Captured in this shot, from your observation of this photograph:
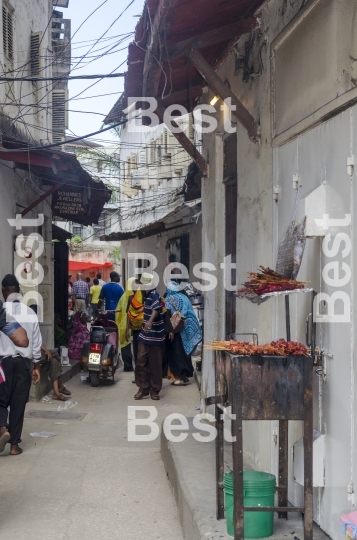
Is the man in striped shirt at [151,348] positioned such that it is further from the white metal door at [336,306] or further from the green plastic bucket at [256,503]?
the green plastic bucket at [256,503]

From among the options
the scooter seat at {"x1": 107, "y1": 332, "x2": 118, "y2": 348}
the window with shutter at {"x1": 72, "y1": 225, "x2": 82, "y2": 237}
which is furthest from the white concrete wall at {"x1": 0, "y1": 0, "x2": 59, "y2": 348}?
the window with shutter at {"x1": 72, "y1": 225, "x2": 82, "y2": 237}

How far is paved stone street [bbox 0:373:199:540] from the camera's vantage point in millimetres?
5727

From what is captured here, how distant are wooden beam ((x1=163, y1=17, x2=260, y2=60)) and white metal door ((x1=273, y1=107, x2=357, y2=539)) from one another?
5.75 ft

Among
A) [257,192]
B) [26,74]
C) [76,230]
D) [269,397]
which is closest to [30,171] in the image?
[26,74]

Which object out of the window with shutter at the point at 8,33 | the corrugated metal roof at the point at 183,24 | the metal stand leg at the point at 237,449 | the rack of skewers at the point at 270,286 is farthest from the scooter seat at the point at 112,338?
the metal stand leg at the point at 237,449

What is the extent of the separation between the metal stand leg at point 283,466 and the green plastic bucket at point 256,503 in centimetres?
30

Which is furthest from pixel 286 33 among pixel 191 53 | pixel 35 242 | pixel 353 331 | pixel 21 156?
pixel 35 242

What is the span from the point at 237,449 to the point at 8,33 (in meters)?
11.1

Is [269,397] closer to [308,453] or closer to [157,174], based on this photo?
[308,453]

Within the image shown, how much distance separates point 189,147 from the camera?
346 inches

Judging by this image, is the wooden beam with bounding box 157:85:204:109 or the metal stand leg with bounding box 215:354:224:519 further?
the wooden beam with bounding box 157:85:204:109

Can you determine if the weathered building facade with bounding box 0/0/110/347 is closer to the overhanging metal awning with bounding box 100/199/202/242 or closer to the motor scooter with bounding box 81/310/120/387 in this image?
the motor scooter with bounding box 81/310/120/387

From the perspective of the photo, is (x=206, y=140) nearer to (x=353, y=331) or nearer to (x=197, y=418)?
(x=197, y=418)

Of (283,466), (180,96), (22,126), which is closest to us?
(283,466)
